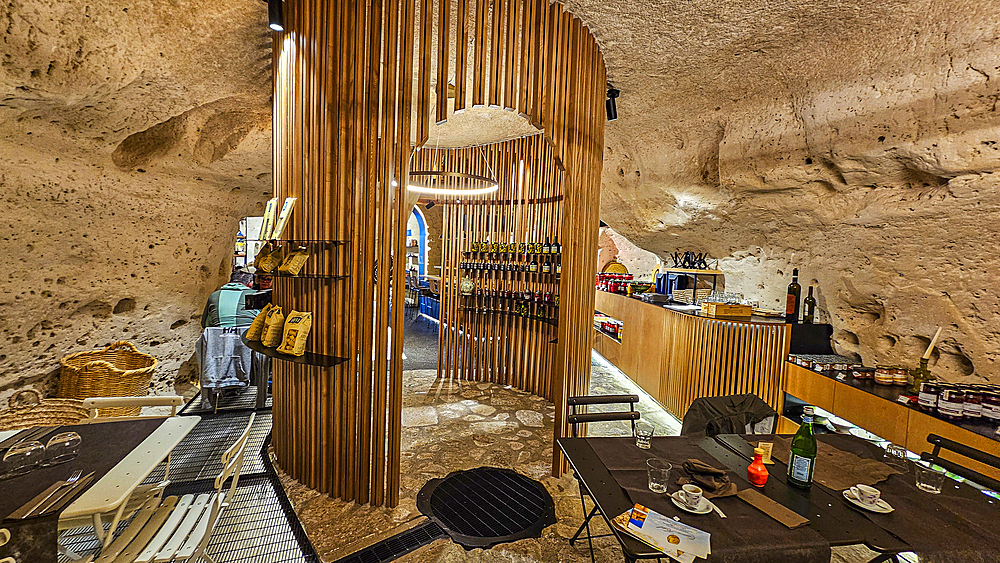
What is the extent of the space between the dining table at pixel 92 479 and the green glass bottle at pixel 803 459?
2740mm

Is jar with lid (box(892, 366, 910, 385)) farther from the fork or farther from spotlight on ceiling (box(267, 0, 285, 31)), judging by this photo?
spotlight on ceiling (box(267, 0, 285, 31))

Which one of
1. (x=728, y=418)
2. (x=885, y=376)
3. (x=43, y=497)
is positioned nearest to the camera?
(x=43, y=497)

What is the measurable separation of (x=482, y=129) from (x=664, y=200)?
250cm

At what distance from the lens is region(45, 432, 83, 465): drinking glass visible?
1.99 m

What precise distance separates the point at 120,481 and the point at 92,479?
12 centimetres

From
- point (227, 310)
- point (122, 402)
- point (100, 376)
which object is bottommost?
point (100, 376)

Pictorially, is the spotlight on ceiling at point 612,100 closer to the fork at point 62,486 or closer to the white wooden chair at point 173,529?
the white wooden chair at point 173,529

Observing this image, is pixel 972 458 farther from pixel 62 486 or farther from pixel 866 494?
pixel 62 486

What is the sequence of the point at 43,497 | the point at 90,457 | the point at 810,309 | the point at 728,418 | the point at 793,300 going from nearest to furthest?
1. the point at 43,497
2. the point at 90,457
3. the point at 728,418
4. the point at 793,300
5. the point at 810,309

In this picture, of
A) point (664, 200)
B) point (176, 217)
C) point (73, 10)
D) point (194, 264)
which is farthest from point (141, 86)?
point (664, 200)

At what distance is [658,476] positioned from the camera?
1848mm

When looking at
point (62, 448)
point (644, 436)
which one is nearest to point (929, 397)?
point (644, 436)

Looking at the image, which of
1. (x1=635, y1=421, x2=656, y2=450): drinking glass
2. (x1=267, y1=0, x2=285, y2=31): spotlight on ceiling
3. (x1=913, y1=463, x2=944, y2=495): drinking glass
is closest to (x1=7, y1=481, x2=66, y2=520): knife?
(x1=635, y1=421, x2=656, y2=450): drinking glass

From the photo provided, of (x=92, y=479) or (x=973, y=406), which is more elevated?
(x=973, y=406)
